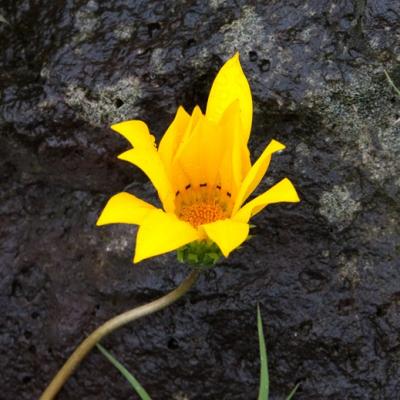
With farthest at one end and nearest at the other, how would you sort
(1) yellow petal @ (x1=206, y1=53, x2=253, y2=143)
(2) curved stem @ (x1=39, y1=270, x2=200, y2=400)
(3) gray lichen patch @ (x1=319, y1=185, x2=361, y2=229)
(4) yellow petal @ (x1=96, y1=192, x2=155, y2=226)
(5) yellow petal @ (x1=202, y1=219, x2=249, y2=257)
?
(3) gray lichen patch @ (x1=319, y1=185, x2=361, y2=229)
(2) curved stem @ (x1=39, y1=270, x2=200, y2=400)
(1) yellow petal @ (x1=206, y1=53, x2=253, y2=143)
(4) yellow petal @ (x1=96, y1=192, x2=155, y2=226)
(5) yellow petal @ (x1=202, y1=219, x2=249, y2=257)

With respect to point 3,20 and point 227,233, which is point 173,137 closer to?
point 227,233

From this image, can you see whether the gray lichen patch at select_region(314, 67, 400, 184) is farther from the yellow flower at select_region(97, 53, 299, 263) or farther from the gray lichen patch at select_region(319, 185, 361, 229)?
the yellow flower at select_region(97, 53, 299, 263)

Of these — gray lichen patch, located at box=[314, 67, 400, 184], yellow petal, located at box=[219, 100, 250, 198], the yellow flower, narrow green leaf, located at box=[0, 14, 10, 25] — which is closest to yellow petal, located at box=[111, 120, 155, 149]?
the yellow flower

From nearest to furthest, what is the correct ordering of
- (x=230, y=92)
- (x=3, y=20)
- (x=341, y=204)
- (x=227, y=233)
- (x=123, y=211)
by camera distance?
(x=227, y=233) → (x=123, y=211) → (x=230, y=92) → (x=341, y=204) → (x=3, y=20)

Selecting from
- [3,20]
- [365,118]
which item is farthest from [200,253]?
[3,20]

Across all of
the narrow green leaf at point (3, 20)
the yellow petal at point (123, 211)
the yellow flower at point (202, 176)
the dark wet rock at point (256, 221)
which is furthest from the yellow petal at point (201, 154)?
the narrow green leaf at point (3, 20)

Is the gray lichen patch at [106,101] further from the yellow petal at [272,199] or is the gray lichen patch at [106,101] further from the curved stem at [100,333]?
the yellow petal at [272,199]
